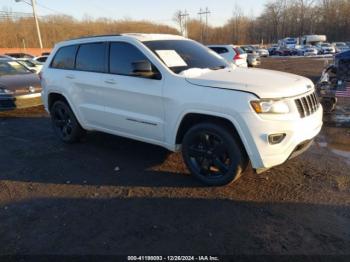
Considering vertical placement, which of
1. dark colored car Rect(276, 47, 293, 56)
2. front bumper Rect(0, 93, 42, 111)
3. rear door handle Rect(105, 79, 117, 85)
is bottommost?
dark colored car Rect(276, 47, 293, 56)

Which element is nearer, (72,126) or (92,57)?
(92,57)

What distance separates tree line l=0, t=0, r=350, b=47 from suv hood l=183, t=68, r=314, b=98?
62.2 m

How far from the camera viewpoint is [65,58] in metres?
5.82

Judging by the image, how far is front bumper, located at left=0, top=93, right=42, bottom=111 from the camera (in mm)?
8750

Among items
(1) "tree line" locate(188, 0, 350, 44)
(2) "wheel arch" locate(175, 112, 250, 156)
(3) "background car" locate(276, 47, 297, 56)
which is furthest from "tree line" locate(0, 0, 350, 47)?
(2) "wheel arch" locate(175, 112, 250, 156)

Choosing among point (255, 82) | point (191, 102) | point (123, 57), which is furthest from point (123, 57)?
point (255, 82)

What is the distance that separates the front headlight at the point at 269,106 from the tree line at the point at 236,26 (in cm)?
6303

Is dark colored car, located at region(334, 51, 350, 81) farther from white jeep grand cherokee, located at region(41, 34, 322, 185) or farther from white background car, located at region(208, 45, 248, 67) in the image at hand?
white background car, located at region(208, 45, 248, 67)

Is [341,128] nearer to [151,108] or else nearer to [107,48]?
[151,108]

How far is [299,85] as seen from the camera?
395 centimetres

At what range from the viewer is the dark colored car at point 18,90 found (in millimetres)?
8797

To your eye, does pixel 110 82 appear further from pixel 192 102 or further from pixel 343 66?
pixel 343 66

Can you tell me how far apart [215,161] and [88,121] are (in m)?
2.47

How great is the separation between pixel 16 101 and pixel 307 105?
7717 millimetres
